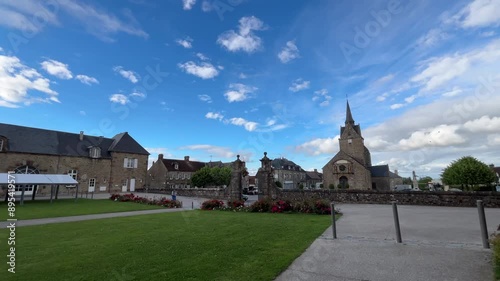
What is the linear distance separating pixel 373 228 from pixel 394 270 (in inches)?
163

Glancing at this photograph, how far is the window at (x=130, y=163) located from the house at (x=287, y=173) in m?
35.2

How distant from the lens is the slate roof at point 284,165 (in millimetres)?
68250

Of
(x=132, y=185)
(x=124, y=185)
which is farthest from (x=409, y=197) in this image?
(x=124, y=185)

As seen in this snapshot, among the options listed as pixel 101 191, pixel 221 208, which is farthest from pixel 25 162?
pixel 221 208

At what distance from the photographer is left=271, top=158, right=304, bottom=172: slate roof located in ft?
224

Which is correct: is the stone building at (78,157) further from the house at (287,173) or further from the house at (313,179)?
the house at (313,179)

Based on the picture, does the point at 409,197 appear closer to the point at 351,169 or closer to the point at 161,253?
the point at 161,253

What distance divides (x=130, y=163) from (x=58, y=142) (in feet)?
32.4

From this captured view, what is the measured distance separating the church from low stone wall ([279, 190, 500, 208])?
30089 mm

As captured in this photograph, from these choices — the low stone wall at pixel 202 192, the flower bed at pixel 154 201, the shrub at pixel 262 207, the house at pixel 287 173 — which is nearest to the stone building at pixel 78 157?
the low stone wall at pixel 202 192

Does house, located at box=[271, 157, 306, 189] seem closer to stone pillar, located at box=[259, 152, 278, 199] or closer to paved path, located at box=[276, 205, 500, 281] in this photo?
stone pillar, located at box=[259, 152, 278, 199]

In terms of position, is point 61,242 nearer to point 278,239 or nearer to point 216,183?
point 278,239

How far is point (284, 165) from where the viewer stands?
70875 mm

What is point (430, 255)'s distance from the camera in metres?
4.99
